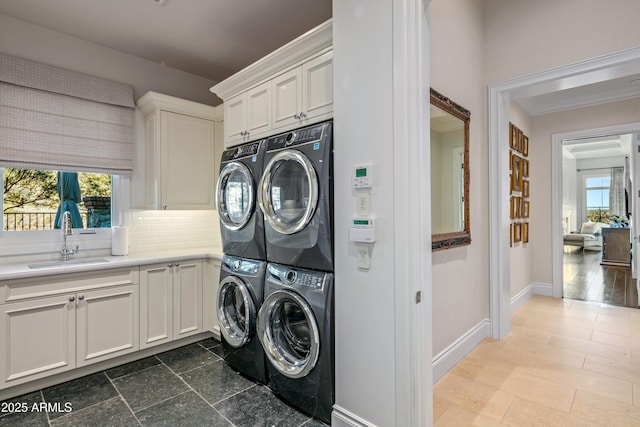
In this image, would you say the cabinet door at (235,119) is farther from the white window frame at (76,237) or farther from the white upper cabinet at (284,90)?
the white window frame at (76,237)

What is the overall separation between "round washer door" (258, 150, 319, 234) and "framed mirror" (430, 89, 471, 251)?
90cm

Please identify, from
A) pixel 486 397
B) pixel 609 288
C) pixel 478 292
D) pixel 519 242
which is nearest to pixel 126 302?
pixel 486 397

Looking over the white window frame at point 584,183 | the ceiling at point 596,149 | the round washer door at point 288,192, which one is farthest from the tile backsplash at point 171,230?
the white window frame at point 584,183

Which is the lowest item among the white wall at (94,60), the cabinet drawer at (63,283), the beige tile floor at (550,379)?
the beige tile floor at (550,379)

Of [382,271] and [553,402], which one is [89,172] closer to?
[382,271]

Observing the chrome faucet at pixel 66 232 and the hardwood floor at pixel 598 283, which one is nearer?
the chrome faucet at pixel 66 232

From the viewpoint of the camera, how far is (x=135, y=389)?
2293mm

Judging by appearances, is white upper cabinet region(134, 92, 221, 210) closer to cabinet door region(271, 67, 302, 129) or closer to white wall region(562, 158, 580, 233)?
cabinet door region(271, 67, 302, 129)

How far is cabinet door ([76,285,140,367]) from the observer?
2.43m

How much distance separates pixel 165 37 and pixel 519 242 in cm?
457

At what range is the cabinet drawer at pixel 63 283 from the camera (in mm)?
2160

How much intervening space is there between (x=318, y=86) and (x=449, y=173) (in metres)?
1.21

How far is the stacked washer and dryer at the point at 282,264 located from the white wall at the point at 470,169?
919mm

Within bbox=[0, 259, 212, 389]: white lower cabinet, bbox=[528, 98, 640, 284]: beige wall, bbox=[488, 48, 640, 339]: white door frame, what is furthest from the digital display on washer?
bbox=[528, 98, 640, 284]: beige wall
